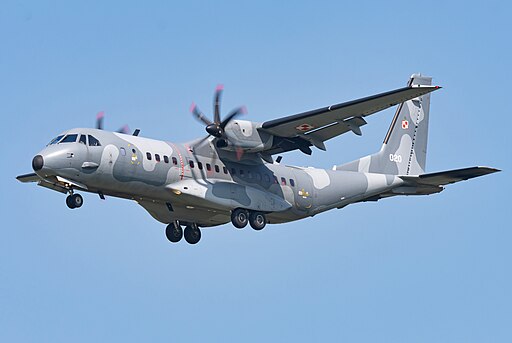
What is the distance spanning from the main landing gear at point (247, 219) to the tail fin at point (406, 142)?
415 centimetres

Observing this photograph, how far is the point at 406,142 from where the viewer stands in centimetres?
2898

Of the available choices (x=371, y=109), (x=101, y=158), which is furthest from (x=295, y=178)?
(x=101, y=158)

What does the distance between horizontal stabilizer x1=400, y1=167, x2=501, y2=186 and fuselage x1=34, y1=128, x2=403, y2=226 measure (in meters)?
0.89

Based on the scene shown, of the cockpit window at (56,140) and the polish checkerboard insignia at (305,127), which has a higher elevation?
the polish checkerboard insignia at (305,127)

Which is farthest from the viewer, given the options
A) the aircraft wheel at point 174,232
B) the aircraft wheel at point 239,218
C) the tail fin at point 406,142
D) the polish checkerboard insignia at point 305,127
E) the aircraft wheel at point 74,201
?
the tail fin at point 406,142

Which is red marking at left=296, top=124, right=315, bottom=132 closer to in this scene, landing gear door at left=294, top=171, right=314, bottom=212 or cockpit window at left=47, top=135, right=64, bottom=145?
landing gear door at left=294, top=171, right=314, bottom=212

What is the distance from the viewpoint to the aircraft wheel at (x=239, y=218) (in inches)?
975

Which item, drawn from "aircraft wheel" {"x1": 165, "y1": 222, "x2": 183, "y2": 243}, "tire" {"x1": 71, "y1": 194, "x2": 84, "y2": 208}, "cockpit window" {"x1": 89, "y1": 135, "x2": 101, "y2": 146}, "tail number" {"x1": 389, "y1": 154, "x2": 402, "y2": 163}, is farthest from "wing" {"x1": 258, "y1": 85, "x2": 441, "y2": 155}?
"tire" {"x1": 71, "y1": 194, "x2": 84, "y2": 208}

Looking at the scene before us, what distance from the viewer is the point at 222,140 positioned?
24750 millimetres

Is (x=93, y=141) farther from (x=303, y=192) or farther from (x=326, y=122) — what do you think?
(x=303, y=192)

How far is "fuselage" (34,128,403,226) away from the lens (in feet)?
74.5

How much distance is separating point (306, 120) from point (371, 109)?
1548 mm

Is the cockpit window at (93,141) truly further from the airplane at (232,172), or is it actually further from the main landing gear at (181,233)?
the main landing gear at (181,233)

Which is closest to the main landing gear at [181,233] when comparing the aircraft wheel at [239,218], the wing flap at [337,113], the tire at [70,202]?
the aircraft wheel at [239,218]
